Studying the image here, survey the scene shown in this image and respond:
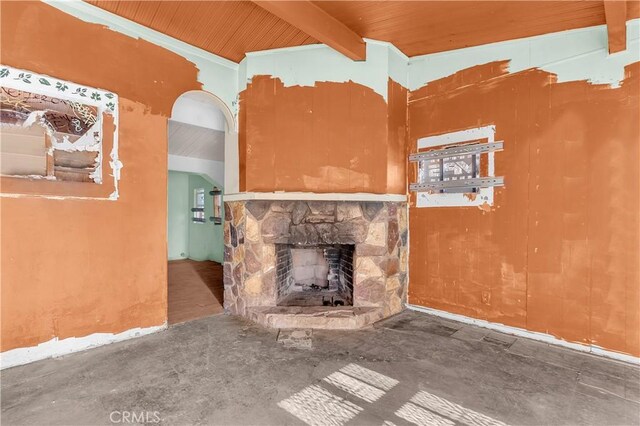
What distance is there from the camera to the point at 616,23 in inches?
91.0

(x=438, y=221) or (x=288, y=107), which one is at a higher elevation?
(x=288, y=107)

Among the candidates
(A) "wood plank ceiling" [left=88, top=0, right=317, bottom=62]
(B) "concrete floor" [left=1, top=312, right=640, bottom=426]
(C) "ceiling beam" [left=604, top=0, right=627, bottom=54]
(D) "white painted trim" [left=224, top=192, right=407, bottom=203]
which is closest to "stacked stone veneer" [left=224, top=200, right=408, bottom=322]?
(D) "white painted trim" [left=224, top=192, right=407, bottom=203]

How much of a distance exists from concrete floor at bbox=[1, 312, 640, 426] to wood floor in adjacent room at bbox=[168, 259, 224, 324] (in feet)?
2.13

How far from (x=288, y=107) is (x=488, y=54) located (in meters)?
2.13

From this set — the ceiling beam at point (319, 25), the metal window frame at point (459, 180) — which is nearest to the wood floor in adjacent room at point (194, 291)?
the metal window frame at point (459, 180)

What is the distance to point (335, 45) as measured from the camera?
114 inches

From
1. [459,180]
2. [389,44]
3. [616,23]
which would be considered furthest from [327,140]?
[616,23]

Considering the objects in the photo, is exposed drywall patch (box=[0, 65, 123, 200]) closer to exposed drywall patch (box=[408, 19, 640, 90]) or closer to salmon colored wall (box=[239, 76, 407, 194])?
salmon colored wall (box=[239, 76, 407, 194])

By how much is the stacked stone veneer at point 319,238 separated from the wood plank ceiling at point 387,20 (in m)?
1.72

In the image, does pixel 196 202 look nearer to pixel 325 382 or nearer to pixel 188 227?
pixel 188 227

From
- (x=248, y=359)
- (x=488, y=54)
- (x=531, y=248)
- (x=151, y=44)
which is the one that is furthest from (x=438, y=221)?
(x=151, y=44)

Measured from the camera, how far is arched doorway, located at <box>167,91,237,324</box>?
12.5 feet

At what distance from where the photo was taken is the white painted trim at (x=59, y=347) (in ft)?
7.44

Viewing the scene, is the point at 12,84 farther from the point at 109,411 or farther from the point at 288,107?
the point at 109,411
